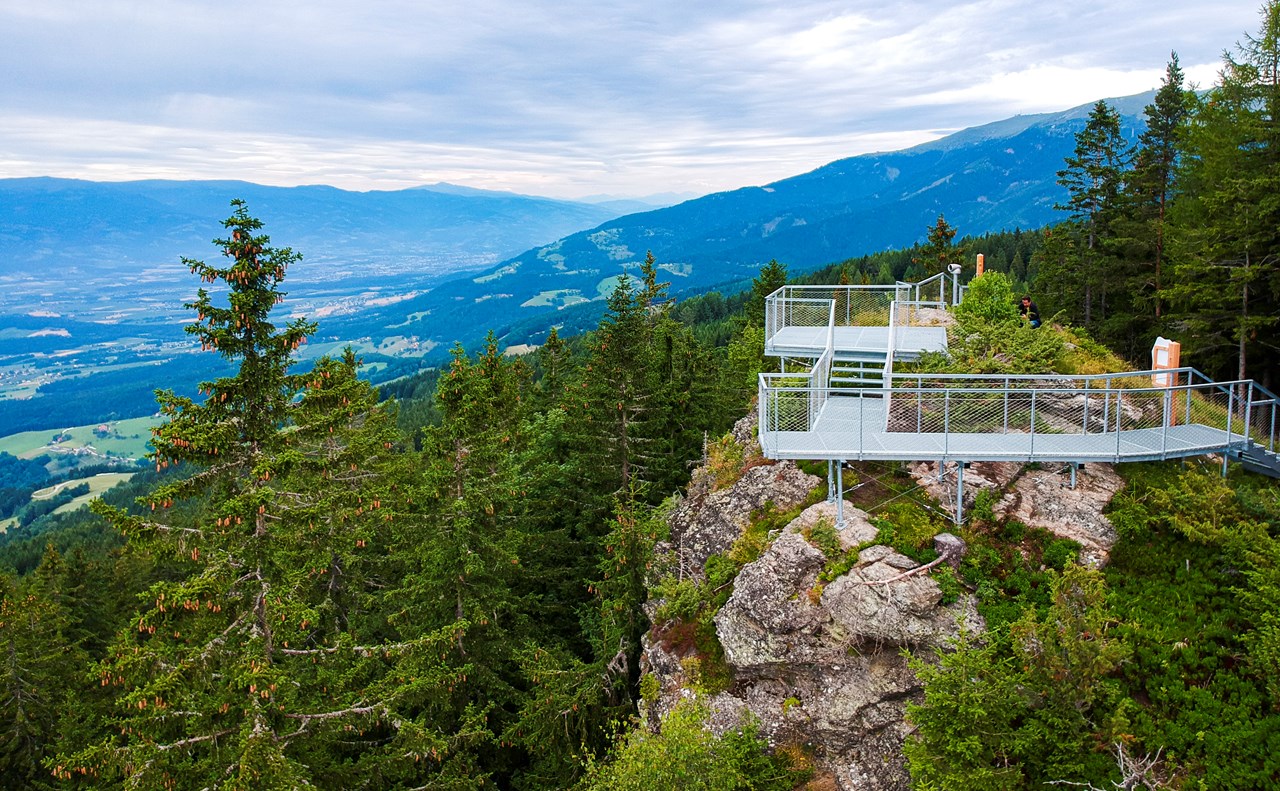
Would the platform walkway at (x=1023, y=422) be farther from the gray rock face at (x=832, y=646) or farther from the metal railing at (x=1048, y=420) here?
the gray rock face at (x=832, y=646)

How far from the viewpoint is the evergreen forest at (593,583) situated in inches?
378

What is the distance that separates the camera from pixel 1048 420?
530 inches

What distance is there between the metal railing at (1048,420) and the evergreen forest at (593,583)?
0.77 metres

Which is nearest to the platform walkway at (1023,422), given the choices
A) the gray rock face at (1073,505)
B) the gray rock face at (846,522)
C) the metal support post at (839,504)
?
the metal support post at (839,504)

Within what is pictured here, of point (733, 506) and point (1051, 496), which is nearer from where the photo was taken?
point (1051, 496)

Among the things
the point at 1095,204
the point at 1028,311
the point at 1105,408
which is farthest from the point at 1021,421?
the point at 1095,204

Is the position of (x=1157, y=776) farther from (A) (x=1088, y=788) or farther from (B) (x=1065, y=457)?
(B) (x=1065, y=457)

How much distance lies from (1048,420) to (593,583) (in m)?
11.5

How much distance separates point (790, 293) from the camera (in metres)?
21.8

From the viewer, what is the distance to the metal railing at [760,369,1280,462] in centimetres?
1248

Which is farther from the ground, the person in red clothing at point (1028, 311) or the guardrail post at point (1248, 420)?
the person in red clothing at point (1028, 311)

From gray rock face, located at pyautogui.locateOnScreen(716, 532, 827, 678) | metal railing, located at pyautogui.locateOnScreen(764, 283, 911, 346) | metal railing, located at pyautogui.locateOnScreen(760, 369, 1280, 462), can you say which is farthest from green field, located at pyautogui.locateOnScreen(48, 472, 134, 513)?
metal railing, located at pyautogui.locateOnScreen(760, 369, 1280, 462)

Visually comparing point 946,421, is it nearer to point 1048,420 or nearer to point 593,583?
point 1048,420

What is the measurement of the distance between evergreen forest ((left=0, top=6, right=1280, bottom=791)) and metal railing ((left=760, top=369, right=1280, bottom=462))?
77cm
